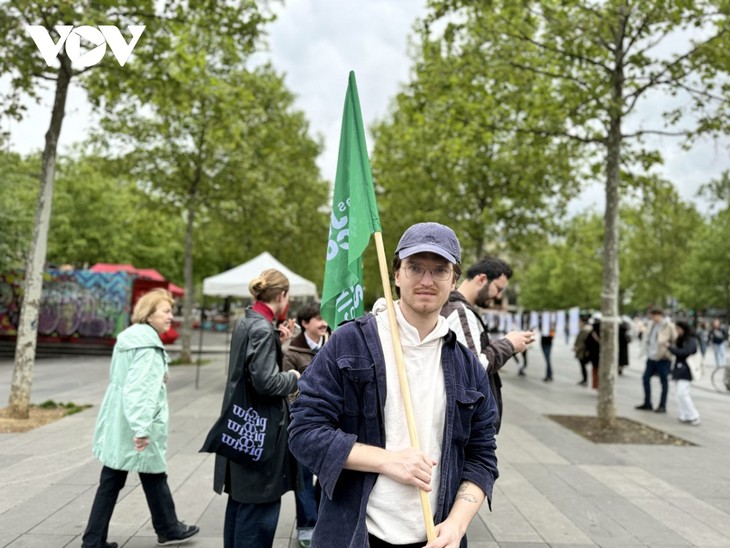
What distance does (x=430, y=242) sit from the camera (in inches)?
80.2

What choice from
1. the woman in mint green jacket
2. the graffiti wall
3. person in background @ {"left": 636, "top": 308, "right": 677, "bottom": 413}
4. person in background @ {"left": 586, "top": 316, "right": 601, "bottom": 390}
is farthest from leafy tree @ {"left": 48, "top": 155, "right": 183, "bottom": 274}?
the woman in mint green jacket

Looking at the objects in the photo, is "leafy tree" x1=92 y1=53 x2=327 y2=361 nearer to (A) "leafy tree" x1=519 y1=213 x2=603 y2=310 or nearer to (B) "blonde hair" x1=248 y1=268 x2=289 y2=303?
(B) "blonde hair" x1=248 y1=268 x2=289 y2=303

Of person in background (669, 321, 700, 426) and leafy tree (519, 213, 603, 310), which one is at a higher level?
leafy tree (519, 213, 603, 310)

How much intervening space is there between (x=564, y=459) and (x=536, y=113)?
530 cm

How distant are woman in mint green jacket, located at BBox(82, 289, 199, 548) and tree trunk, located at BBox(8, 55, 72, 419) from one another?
5.12 m

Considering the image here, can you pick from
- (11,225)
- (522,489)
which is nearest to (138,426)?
(522,489)

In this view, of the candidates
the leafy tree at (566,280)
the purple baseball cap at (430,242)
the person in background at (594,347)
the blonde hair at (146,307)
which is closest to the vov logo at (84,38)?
the blonde hair at (146,307)

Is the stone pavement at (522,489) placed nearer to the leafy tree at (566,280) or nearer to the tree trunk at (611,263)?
the tree trunk at (611,263)

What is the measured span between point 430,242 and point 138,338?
270 centimetres

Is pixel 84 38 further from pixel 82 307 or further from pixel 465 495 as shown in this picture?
pixel 82 307

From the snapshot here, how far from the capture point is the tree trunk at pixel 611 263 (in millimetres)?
9188

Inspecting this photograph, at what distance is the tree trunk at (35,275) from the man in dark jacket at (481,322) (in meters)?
6.70

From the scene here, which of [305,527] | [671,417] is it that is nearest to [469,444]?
[305,527]

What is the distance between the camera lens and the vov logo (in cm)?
760
